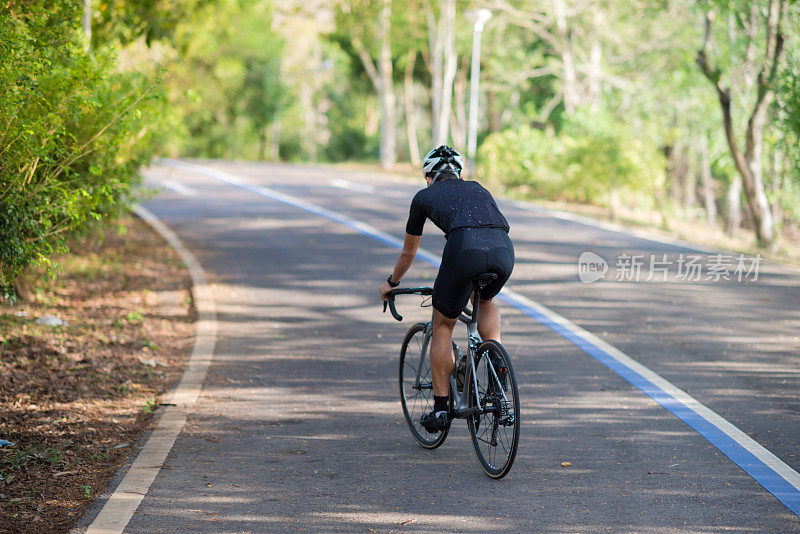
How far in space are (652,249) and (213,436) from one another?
37.2 feet

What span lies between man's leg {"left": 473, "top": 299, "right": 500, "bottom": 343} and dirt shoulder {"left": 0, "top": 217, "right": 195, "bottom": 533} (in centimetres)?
248

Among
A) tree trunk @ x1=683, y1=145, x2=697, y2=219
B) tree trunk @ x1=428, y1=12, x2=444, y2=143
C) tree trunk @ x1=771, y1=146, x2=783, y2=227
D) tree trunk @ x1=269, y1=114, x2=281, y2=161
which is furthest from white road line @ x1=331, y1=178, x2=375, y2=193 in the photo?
tree trunk @ x1=269, y1=114, x2=281, y2=161

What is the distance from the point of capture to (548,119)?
46.8 meters

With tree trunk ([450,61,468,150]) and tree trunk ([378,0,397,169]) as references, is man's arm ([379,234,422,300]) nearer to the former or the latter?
tree trunk ([378,0,397,169])

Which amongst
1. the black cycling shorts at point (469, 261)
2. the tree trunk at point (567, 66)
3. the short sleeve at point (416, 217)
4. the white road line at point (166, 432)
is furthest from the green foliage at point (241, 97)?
the black cycling shorts at point (469, 261)

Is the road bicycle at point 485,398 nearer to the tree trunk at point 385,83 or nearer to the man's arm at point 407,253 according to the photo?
the man's arm at point 407,253

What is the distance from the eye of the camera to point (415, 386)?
6.65 metres

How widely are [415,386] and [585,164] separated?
18731 millimetres

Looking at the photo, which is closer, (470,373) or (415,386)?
(470,373)

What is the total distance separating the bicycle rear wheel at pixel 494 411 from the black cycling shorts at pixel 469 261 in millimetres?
345

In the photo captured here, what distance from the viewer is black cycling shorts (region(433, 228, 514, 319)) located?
18.1 ft

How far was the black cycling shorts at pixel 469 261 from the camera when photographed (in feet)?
18.1

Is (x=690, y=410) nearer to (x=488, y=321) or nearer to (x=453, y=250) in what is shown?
(x=488, y=321)

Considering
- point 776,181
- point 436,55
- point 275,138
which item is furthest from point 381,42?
point 275,138
